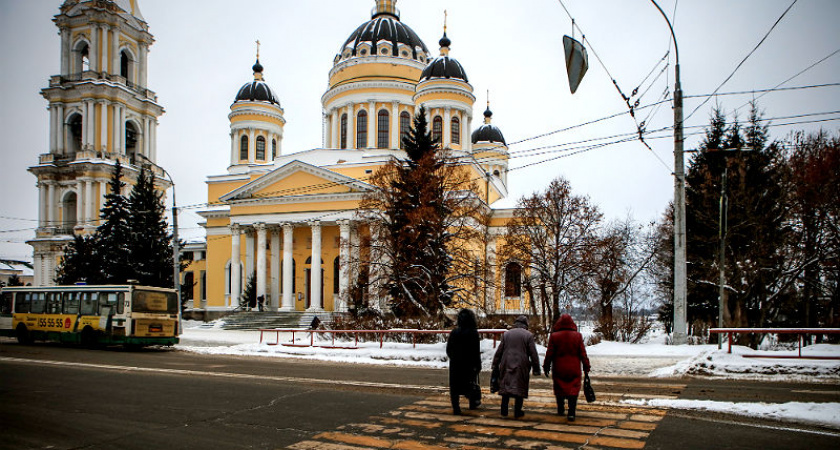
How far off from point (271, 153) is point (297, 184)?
15.5 metres

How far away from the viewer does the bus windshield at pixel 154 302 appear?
873 inches

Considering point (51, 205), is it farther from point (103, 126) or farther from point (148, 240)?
point (148, 240)

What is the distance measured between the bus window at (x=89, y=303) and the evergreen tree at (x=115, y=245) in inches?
686

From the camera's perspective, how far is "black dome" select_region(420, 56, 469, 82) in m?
49.1

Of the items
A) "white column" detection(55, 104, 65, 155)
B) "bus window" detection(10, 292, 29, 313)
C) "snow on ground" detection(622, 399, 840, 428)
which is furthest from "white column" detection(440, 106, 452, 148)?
"snow on ground" detection(622, 399, 840, 428)

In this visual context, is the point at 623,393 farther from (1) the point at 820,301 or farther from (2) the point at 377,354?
(1) the point at 820,301

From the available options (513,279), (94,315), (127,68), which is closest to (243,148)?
(127,68)

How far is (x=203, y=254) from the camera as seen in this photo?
60.7m

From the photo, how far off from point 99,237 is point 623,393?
43.2 meters

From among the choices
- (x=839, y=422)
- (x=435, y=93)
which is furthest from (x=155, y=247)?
(x=839, y=422)

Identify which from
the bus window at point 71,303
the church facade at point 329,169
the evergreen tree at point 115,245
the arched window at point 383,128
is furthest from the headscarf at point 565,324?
the arched window at point 383,128

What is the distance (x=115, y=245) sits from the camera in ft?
132

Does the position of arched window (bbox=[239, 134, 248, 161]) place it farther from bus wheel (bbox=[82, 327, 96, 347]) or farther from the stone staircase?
bus wheel (bbox=[82, 327, 96, 347])

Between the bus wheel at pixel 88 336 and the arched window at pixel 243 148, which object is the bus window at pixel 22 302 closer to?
the bus wheel at pixel 88 336
